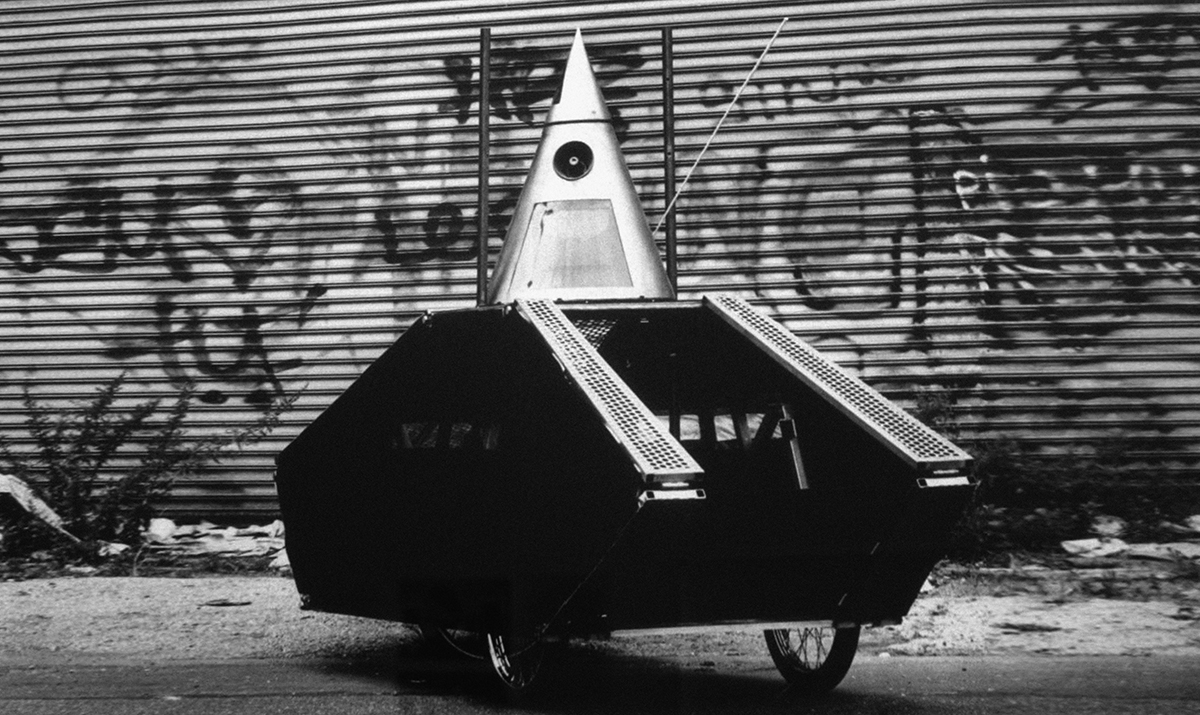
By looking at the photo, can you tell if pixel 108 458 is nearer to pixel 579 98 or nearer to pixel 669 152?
pixel 579 98

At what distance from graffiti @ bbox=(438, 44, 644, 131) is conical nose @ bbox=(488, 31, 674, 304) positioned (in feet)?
12.0

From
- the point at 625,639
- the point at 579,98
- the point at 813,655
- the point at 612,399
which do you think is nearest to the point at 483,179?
the point at 579,98

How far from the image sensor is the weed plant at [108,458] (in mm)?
9702

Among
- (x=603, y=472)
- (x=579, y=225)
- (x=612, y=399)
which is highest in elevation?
(x=579, y=225)

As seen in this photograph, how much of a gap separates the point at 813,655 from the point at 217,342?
6.78m

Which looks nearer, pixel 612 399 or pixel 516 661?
pixel 612 399

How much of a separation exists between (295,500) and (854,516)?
2.85 m

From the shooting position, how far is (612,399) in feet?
13.7

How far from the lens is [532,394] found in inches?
186

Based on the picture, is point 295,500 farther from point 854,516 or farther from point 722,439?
point 854,516

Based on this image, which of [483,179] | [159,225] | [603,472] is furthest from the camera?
[159,225]

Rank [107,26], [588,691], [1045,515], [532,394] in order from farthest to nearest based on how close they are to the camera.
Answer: [107,26] → [1045,515] → [588,691] → [532,394]

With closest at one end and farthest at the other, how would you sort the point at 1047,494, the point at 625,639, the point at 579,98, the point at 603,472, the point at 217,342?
the point at 603,472 → the point at 579,98 → the point at 625,639 → the point at 1047,494 → the point at 217,342

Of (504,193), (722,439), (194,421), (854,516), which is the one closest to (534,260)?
(722,439)
